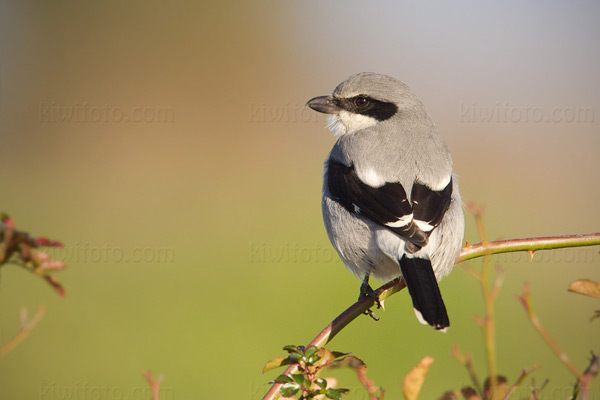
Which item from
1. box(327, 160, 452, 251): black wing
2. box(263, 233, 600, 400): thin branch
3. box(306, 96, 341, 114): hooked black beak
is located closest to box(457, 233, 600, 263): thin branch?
box(263, 233, 600, 400): thin branch

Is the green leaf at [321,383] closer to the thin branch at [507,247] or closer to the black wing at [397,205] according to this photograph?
the thin branch at [507,247]

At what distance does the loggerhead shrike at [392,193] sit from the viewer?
Result: 273 cm

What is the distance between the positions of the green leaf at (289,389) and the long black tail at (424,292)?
1077 millimetres

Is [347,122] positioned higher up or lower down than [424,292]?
higher up

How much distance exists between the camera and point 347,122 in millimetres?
3449

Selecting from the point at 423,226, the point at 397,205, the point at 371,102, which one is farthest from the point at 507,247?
the point at 371,102

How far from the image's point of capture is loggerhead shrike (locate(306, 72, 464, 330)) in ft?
8.95

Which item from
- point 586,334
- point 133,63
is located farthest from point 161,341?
point 133,63

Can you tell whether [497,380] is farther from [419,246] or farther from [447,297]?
[447,297]

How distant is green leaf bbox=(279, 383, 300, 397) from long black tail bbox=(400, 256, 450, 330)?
42.4 inches

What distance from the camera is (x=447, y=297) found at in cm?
614

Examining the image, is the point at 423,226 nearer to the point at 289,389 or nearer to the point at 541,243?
the point at 541,243

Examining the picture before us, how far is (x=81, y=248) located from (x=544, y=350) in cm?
470

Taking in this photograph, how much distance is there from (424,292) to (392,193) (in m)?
0.54
